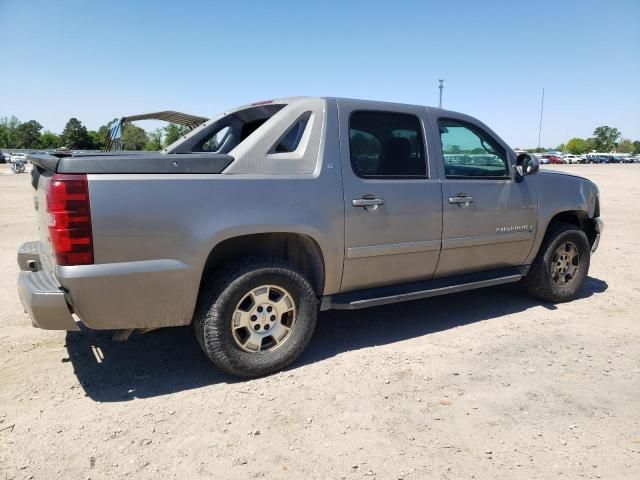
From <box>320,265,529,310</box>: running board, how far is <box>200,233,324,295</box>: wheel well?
0.67 ft

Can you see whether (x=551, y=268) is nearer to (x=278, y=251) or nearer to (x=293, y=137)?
(x=278, y=251)

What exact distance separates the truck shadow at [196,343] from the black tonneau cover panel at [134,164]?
57.6 inches

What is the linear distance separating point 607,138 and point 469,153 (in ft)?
490

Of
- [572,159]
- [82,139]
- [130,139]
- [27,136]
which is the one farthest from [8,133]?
[572,159]

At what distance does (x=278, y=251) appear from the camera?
142 inches

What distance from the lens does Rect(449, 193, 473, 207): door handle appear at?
4.07 metres

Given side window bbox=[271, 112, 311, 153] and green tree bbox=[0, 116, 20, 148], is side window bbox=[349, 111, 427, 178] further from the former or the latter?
green tree bbox=[0, 116, 20, 148]

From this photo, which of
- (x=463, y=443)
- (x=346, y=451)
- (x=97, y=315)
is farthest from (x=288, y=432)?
(x=97, y=315)

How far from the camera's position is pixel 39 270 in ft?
11.2

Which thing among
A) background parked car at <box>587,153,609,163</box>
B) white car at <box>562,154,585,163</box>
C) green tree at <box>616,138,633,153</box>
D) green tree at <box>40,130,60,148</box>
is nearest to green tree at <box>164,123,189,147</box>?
white car at <box>562,154,585,163</box>

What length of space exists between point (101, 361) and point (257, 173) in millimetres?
1858

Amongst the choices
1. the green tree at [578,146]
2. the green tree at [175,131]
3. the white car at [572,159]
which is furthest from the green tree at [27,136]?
the green tree at [578,146]

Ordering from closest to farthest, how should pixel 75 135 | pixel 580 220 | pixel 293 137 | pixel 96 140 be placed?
pixel 293 137 < pixel 580 220 < pixel 75 135 < pixel 96 140

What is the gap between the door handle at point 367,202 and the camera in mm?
3547
